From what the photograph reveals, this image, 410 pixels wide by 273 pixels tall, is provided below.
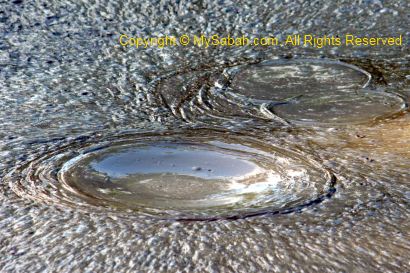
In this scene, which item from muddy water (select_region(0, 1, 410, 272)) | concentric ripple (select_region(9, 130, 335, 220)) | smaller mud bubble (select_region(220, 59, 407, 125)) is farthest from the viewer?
smaller mud bubble (select_region(220, 59, 407, 125))

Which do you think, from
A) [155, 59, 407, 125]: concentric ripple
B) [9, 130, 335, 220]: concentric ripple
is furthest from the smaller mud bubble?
[9, 130, 335, 220]: concentric ripple

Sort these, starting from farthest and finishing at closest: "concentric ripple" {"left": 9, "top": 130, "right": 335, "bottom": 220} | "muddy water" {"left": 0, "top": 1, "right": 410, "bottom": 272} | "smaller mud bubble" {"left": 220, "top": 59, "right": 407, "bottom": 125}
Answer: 1. "smaller mud bubble" {"left": 220, "top": 59, "right": 407, "bottom": 125}
2. "concentric ripple" {"left": 9, "top": 130, "right": 335, "bottom": 220}
3. "muddy water" {"left": 0, "top": 1, "right": 410, "bottom": 272}

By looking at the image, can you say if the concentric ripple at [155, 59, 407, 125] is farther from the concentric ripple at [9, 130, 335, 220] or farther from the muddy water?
the concentric ripple at [9, 130, 335, 220]

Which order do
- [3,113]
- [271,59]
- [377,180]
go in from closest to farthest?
[377,180] < [3,113] < [271,59]

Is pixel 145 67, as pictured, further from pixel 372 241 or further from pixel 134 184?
pixel 372 241

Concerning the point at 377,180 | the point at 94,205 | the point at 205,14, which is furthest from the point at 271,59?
the point at 94,205

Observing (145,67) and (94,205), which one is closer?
(94,205)

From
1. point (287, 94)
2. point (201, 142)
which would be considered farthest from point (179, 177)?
point (287, 94)

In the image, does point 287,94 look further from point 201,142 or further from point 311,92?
point 201,142
